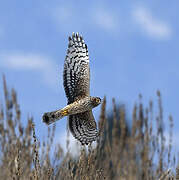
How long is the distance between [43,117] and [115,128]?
138 cm

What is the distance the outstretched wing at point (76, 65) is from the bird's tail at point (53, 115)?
16.1 inches

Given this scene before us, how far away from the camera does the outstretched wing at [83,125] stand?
10.9 feet

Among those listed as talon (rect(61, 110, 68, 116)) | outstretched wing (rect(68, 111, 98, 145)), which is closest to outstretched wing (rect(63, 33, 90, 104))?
outstretched wing (rect(68, 111, 98, 145))

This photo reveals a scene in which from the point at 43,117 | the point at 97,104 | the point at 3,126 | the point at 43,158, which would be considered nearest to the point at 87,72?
the point at 97,104

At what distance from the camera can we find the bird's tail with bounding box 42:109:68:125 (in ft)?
9.54

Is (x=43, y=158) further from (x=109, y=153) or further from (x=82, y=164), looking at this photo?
(x=109, y=153)

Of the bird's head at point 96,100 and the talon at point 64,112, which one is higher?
the bird's head at point 96,100

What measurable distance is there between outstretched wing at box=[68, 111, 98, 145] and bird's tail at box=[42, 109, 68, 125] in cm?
44

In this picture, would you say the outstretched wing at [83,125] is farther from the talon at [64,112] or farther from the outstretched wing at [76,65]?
the talon at [64,112]

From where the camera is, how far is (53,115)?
2912 mm

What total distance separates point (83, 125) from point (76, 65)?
1.64ft

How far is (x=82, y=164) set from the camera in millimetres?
2539

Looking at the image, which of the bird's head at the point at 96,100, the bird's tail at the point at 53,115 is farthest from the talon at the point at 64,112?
the bird's head at the point at 96,100

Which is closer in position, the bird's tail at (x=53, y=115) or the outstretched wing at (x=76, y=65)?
the bird's tail at (x=53, y=115)
